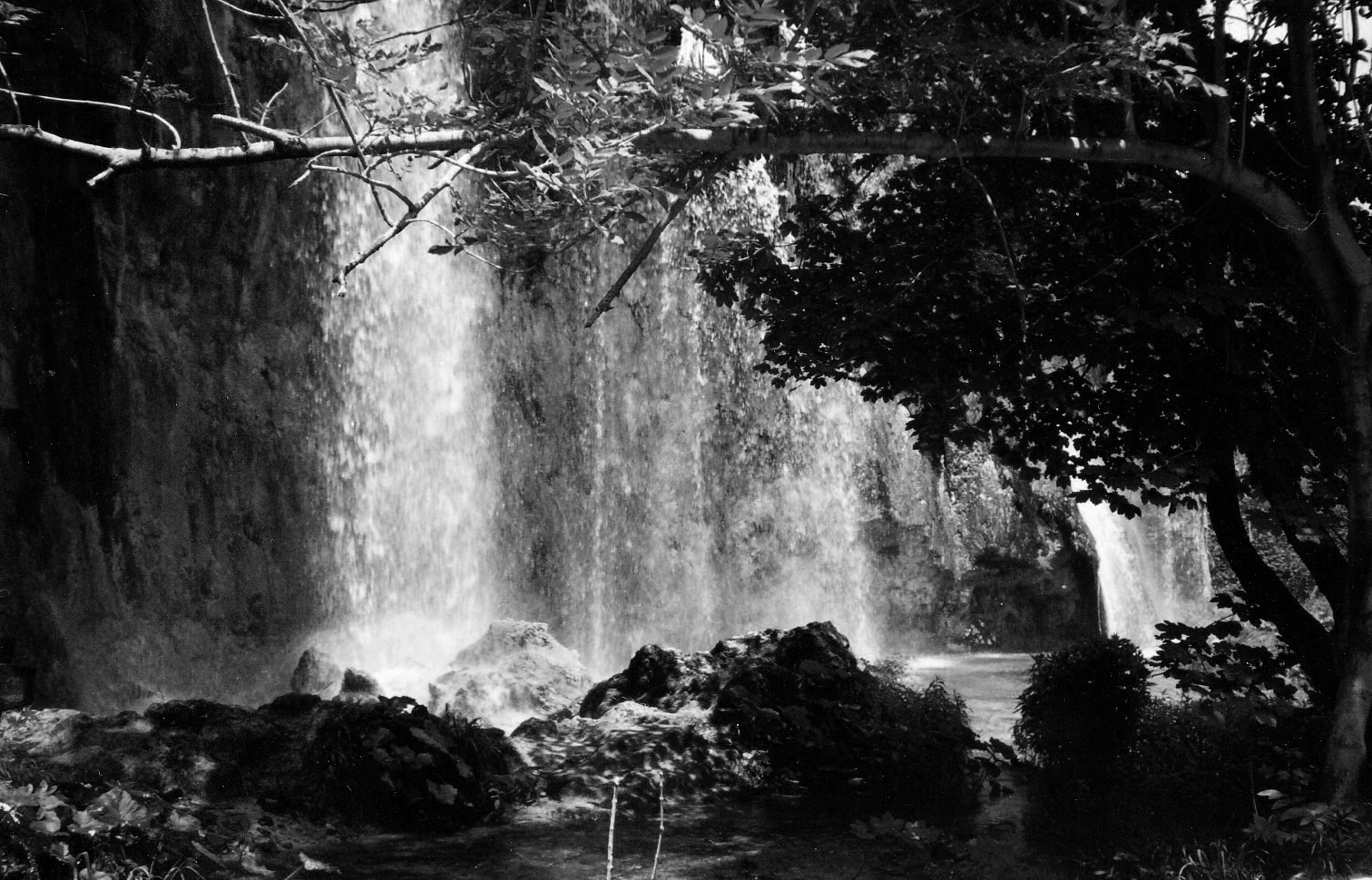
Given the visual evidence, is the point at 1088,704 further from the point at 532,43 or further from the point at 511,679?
the point at 532,43

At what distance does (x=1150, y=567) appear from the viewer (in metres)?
21.9

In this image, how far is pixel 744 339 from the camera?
1988 cm

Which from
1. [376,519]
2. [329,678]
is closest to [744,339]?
[376,519]

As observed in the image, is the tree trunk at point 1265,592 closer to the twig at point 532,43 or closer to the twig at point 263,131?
the twig at point 532,43

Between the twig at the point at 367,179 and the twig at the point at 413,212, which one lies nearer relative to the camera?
the twig at the point at 367,179

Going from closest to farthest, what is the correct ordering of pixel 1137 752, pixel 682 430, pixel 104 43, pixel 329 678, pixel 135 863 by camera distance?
1. pixel 135 863
2. pixel 1137 752
3. pixel 329 678
4. pixel 104 43
5. pixel 682 430

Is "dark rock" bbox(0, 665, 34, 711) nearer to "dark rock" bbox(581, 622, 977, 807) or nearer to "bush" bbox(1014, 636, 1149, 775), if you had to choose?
"dark rock" bbox(581, 622, 977, 807)

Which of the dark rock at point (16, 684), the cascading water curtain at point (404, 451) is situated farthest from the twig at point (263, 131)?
the cascading water curtain at point (404, 451)

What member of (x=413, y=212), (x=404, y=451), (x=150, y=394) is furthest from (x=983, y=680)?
(x=413, y=212)

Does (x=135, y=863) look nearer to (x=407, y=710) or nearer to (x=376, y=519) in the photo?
(x=407, y=710)

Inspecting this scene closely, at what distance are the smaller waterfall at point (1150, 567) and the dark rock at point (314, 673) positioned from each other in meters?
13.4

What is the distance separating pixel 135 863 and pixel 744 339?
1556cm

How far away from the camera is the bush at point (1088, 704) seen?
318 inches

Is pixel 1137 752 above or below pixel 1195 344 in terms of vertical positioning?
below
